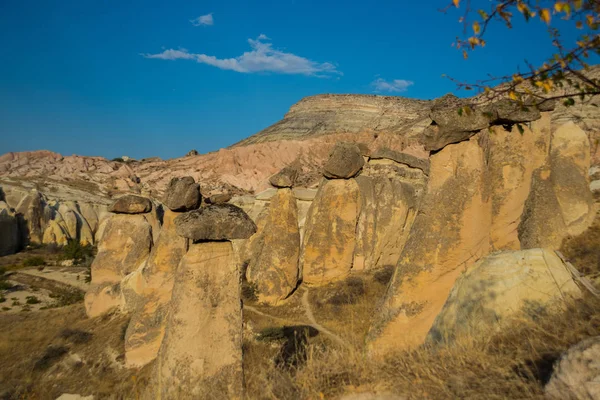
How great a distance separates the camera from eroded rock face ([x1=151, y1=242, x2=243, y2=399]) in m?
3.55

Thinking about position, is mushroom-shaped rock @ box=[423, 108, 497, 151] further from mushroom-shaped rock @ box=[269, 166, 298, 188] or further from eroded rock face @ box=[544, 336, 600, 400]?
mushroom-shaped rock @ box=[269, 166, 298, 188]

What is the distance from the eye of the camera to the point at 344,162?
7.61 m

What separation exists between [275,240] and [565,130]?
5.97 meters

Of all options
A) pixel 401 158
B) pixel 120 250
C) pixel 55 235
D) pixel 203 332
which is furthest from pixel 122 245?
pixel 55 235

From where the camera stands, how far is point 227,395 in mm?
3611

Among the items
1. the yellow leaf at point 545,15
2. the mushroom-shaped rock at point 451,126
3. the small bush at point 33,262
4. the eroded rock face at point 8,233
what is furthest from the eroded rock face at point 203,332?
the eroded rock face at point 8,233

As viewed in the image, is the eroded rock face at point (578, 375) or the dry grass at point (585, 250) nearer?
the eroded rock face at point (578, 375)

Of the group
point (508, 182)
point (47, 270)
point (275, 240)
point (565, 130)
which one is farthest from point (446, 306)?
point (47, 270)

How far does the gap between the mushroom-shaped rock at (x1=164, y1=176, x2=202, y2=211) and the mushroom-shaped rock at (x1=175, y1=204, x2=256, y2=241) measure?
5.75 feet

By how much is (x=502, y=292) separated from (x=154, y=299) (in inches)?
183

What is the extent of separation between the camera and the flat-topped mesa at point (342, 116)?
41938mm

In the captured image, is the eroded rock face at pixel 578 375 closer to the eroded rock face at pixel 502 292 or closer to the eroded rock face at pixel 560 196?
the eroded rock face at pixel 502 292

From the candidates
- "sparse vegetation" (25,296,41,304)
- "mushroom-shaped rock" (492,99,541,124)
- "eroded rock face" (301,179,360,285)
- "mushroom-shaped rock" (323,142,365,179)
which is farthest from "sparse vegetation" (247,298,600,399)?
"sparse vegetation" (25,296,41,304)

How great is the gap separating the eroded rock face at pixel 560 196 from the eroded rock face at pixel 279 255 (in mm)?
4028
